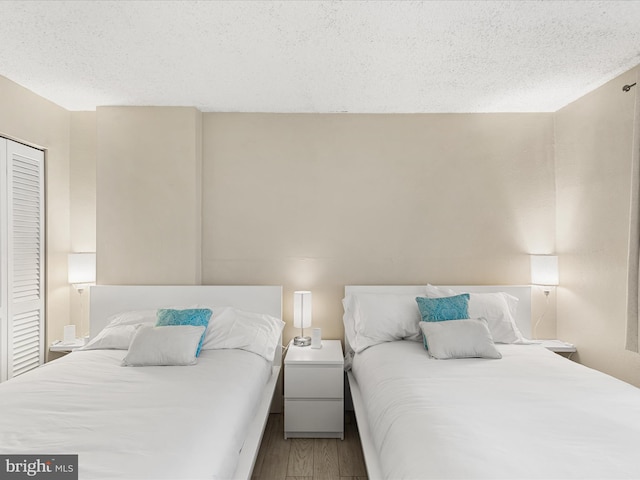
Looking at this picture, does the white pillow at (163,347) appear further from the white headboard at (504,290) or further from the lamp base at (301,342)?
the white headboard at (504,290)

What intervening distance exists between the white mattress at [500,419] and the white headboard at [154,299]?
1.26 meters

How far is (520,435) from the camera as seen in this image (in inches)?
58.8

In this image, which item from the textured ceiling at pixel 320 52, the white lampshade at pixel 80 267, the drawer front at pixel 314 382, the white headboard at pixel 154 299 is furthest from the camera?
the white lampshade at pixel 80 267

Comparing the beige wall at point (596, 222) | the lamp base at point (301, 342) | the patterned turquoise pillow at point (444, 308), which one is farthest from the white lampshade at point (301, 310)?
the beige wall at point (596, 222)

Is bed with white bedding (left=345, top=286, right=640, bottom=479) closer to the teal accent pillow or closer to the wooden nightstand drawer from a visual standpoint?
the wooden nightstand drawer

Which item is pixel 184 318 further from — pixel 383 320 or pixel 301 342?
pixel 383 320

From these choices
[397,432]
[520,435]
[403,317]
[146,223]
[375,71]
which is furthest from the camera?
[146,223]

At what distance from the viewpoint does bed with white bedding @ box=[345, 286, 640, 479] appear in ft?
4.30

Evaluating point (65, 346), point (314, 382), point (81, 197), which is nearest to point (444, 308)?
point (314, 382)

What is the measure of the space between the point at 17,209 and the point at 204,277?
4.71 feet

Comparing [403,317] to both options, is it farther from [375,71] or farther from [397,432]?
[375,71]

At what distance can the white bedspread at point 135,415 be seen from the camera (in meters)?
1.38

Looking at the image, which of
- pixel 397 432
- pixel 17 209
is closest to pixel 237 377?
pixel 397 432

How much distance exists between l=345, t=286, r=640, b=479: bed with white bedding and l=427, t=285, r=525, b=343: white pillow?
255 mm
